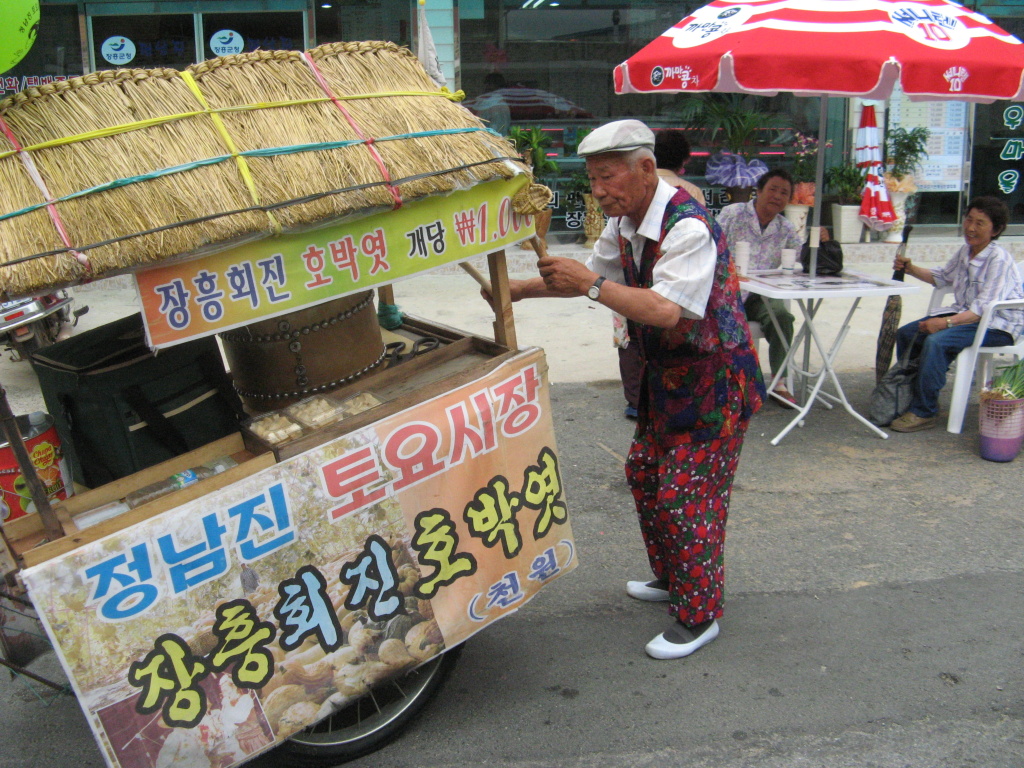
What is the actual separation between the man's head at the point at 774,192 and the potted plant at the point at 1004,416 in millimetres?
1552

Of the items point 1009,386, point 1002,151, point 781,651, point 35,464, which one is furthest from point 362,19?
point 781,651

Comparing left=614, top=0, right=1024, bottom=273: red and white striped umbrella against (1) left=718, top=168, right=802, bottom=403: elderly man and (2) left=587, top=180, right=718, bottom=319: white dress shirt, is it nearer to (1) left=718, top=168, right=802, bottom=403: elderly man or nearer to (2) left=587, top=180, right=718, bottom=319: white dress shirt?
(1) left=718, top=168, right=802, bottom=403: elderly man

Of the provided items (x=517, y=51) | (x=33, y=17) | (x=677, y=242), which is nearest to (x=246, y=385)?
(x=33, y=17)

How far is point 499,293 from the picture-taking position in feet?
8.22

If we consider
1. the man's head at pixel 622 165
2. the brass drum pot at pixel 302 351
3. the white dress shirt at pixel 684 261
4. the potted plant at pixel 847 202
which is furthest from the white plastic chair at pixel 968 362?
the potted plant at pixel 847 202

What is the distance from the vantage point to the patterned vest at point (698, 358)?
2.53 meters

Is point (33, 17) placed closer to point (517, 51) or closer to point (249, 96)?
point (249, 96)

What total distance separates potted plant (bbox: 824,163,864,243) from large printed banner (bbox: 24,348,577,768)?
8.13 meters

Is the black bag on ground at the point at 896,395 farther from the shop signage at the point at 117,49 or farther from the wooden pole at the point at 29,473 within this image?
the shop signage at the point at 117,49

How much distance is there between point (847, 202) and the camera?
9.52 meters

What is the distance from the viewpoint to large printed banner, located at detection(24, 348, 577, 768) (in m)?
1.82

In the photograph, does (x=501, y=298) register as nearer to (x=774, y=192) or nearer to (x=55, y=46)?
(x=774, y=192)

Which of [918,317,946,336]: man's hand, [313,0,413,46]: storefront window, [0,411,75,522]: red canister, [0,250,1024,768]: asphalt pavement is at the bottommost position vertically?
[0,250,1024,768]: asphalt pavement

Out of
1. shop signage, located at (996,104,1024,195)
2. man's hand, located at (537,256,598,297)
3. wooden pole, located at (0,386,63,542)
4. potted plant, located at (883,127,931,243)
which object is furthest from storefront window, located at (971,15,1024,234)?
wooden pole, located at (0,386,63,542)
